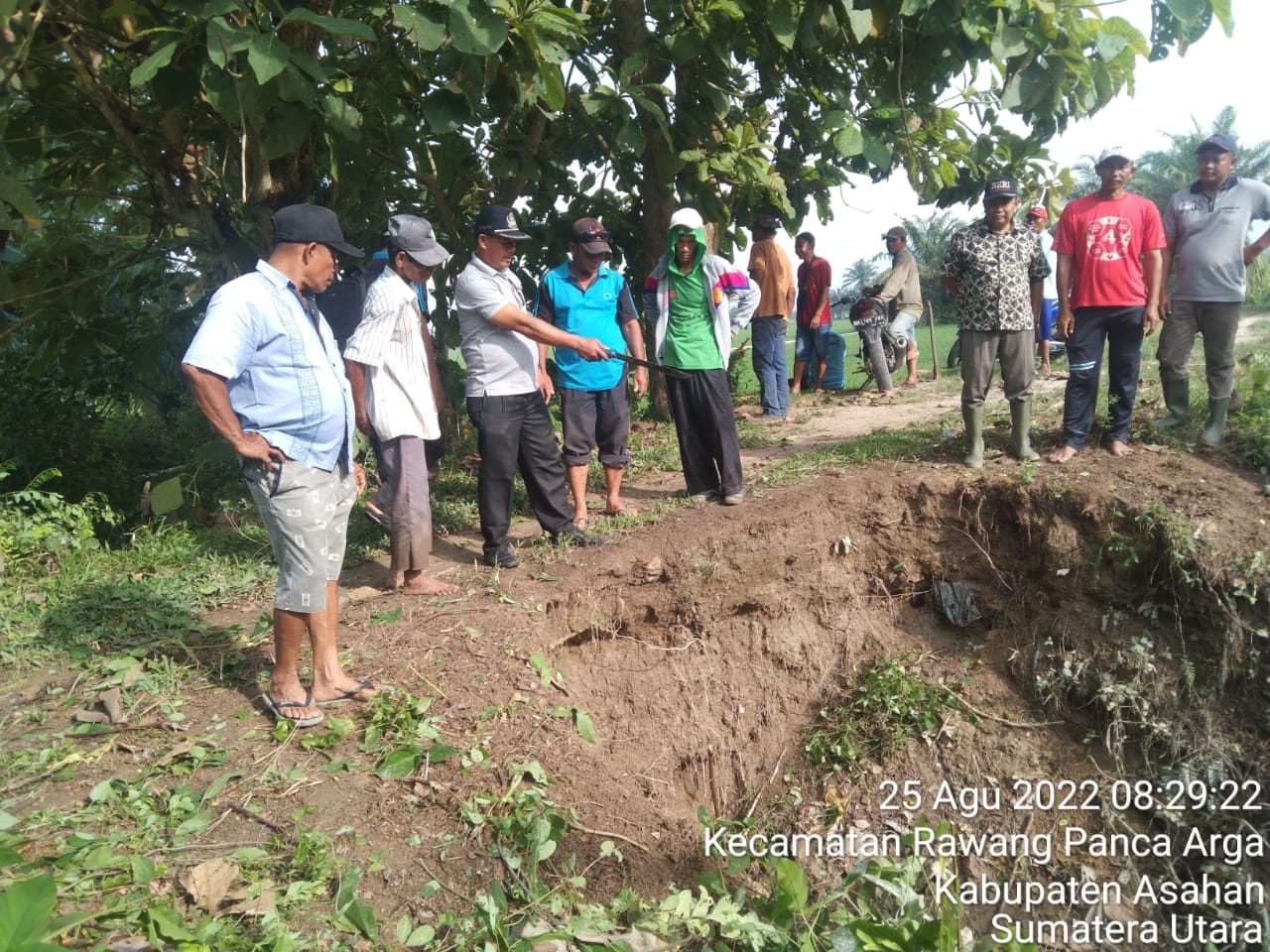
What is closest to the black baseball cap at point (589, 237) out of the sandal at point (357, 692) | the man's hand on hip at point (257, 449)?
the man's hand on hip at point (257, 449)

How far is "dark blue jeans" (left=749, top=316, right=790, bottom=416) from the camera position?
28.1 feet

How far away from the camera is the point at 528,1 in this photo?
4.14 m

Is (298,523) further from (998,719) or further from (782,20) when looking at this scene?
(998,719)

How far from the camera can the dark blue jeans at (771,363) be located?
8570 mm

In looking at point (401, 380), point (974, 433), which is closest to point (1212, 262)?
point (974, 433)

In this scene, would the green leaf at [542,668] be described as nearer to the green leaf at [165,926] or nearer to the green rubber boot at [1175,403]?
the green leaf at [165,926]

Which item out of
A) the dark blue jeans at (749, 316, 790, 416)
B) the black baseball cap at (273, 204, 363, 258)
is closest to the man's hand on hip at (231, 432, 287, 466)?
the black baseball cap at (273, 204, 363, 258)

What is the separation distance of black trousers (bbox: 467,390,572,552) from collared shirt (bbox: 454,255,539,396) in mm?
80

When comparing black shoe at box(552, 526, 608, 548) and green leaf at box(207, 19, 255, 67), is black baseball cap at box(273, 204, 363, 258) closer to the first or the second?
green leaf at box(207, 19, 255, 67)

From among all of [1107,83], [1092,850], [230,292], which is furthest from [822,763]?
[1107,83]

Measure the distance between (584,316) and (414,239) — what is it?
4.11 feet

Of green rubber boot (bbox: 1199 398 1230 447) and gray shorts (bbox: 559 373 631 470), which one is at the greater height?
gray shorts (bbox: 559 373 631 470)

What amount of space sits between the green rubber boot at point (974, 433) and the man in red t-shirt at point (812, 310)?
4440mm

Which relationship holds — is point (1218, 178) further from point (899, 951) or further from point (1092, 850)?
point (899, 951)
